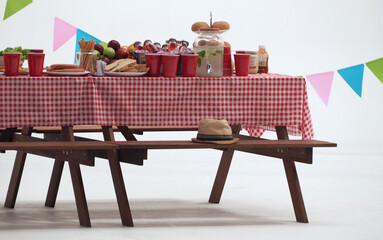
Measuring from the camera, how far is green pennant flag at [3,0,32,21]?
768 centimetres

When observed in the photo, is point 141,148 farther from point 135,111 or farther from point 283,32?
point 283,32

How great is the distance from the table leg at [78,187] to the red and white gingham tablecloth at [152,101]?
82 mm

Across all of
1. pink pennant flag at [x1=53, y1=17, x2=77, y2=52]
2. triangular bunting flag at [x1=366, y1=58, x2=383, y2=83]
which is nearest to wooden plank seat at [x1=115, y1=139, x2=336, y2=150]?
pink pennant flag at [x1=53, y1=17, x2=77, y2=52]

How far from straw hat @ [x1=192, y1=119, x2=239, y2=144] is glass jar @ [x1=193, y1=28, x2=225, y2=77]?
251 millimetres

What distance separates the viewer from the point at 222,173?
474cm

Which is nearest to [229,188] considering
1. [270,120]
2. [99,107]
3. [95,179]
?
[95,179]

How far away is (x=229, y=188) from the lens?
5.34m

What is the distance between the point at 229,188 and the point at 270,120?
4.07 ft

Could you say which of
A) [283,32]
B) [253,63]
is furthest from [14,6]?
[253,63]

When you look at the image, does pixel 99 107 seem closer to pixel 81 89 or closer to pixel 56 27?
pixel 81 89

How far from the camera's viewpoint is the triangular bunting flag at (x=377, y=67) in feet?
27.5

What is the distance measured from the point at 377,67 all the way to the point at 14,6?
3415mm

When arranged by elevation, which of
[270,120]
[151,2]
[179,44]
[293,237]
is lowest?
[293,237]

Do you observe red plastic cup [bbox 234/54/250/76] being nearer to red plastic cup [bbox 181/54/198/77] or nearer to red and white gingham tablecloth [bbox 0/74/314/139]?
red and white gingham tablecloth [bbox 0/74/314/139]
